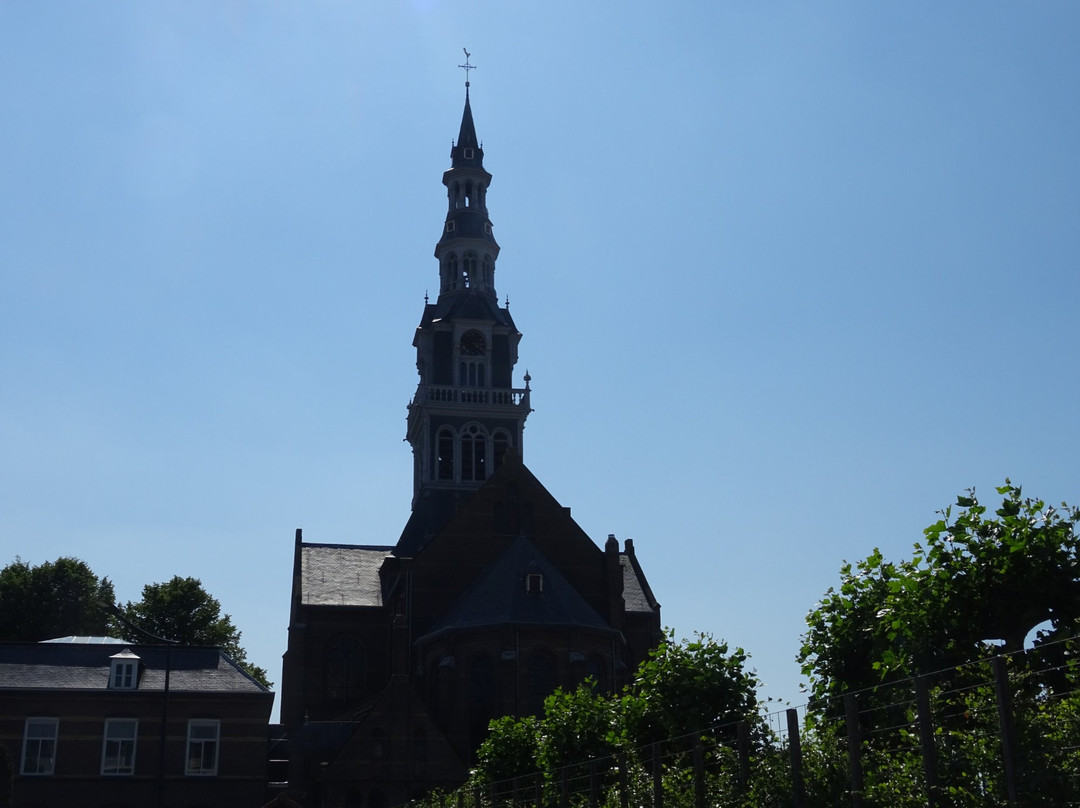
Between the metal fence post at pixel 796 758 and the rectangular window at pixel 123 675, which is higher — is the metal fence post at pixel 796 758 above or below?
below

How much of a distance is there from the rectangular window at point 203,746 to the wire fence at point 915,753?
29036 mm

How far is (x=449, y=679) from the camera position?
5375cm

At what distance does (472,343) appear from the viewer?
76.4m

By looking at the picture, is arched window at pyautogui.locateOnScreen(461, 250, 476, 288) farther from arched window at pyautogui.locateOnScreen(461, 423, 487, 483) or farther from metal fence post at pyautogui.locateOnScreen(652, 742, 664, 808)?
metal fence post at pyautogui.locateOnScreen(652, 742, 664, 808)

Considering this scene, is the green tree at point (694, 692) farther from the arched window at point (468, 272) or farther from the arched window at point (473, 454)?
the arched window at point (468, 272)

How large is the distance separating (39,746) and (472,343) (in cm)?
3765

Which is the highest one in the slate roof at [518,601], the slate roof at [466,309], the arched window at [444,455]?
the slate roof at [466,309]

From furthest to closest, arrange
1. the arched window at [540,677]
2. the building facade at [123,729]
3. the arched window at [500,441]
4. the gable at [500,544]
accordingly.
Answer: the arched window at [500,441] → the gable at [500,544] → the arched window at [540,677] → the building facade at [123,729]

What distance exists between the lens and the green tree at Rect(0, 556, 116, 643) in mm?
74250

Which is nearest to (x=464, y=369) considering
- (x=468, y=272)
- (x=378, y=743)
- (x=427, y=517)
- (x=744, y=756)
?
(x=468, y=272)

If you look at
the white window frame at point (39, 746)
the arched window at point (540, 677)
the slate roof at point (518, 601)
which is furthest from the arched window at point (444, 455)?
the white window frame at point (39, 746)

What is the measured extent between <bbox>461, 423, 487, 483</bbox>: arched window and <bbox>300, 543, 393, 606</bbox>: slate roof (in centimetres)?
654

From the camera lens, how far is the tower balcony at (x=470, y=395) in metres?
73.4

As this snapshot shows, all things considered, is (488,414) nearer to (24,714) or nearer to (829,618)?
(24,714)
